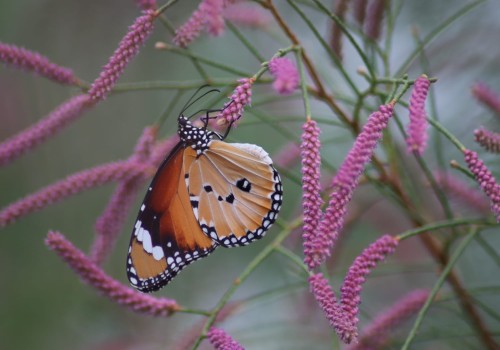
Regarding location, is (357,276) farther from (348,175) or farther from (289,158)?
(289,158)

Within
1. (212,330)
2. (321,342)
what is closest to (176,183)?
(212,330)

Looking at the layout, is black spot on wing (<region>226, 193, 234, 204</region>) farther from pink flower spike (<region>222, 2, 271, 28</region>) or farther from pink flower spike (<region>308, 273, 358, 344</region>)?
pink flower spike (<region>308, 273, 358, 344</region>)

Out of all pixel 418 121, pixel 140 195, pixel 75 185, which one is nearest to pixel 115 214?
pixel 75 185

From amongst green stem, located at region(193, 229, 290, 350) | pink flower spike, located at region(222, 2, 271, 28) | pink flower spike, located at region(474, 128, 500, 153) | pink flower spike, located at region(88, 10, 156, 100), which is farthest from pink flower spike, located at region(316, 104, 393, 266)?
pink flower spike, located at region(222, 2, 271, 28)

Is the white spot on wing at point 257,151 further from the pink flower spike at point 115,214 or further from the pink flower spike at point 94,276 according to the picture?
the pink flower spike at point 94,276

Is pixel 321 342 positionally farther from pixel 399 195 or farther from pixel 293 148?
pixel 399 195
